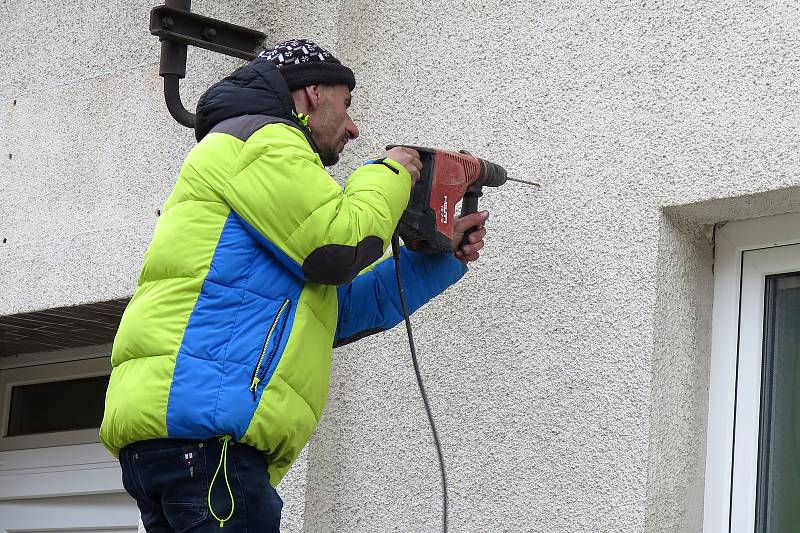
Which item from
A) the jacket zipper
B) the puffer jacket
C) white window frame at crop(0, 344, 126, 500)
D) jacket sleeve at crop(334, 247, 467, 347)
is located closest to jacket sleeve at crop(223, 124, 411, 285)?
the puffer jacket

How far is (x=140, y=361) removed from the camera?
2857mm

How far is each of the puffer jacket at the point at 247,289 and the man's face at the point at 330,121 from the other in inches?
7.9

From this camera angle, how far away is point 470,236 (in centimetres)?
333

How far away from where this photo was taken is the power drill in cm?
317

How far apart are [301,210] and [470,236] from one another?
0.65m

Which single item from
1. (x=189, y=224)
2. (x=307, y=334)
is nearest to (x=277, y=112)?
(x=189, y=224)

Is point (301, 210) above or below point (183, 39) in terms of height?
below

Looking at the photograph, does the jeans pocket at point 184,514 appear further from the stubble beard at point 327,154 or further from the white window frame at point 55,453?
the white window frame at point 55,453

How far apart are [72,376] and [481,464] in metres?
2.39

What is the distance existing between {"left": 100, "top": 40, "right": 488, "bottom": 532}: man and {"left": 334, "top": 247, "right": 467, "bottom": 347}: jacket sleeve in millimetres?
268

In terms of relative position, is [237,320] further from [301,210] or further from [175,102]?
[175,102]

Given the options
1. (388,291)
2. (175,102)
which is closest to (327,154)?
(388,291)

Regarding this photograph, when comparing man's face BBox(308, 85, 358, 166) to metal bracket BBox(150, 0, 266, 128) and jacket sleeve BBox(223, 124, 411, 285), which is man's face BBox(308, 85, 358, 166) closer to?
jacket sleeve BBox(223, 124, 411, 285)

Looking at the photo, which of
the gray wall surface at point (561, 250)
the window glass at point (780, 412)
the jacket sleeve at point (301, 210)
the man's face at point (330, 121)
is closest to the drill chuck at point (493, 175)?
the gray wall surface at point (561, 250)
